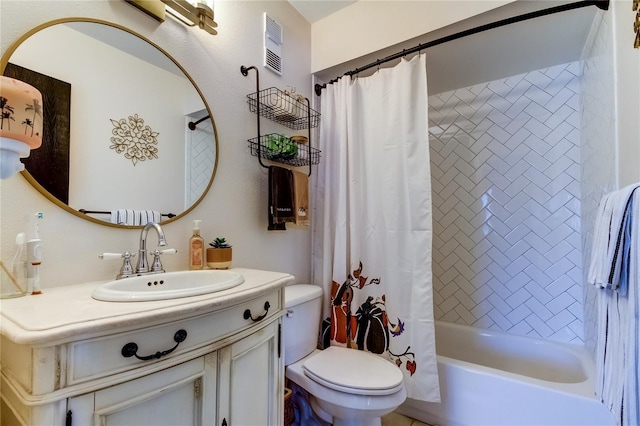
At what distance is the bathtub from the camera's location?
1.35m

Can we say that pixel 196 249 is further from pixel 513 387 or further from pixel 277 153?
pixel 513 387

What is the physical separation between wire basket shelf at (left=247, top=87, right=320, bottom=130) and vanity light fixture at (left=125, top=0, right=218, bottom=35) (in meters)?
0.40

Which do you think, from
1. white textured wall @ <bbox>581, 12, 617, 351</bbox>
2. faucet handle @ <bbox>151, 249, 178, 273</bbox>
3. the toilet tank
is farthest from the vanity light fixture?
white textured wall @ <bbox>581, 12, 617, 351</bbox>

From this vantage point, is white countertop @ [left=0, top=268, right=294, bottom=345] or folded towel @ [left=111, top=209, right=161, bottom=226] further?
folded towel @ [left=111, top=209, right=161, bottom=226]

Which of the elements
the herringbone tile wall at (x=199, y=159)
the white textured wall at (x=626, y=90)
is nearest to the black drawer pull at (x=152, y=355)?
the herringbone tile wall at (x=199, y=159)

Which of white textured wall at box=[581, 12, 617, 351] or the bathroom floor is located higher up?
white textured wall at box=[581, 12, 617, 351]

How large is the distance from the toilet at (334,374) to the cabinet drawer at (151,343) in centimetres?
59

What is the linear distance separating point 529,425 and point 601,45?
76.4 inches

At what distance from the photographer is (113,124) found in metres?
1.07

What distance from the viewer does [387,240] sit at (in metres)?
1.74

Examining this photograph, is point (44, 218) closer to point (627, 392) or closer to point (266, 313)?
point (266, 313)

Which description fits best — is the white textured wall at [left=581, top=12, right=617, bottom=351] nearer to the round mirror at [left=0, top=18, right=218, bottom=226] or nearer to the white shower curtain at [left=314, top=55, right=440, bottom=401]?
the white shower curtain at [left=314, top=55, right=440, bottom=401]

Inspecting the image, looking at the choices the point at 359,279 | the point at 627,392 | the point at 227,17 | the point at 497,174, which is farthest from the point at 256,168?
the point at 497,174

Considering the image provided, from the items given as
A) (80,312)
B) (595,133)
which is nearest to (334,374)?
(80,312)
